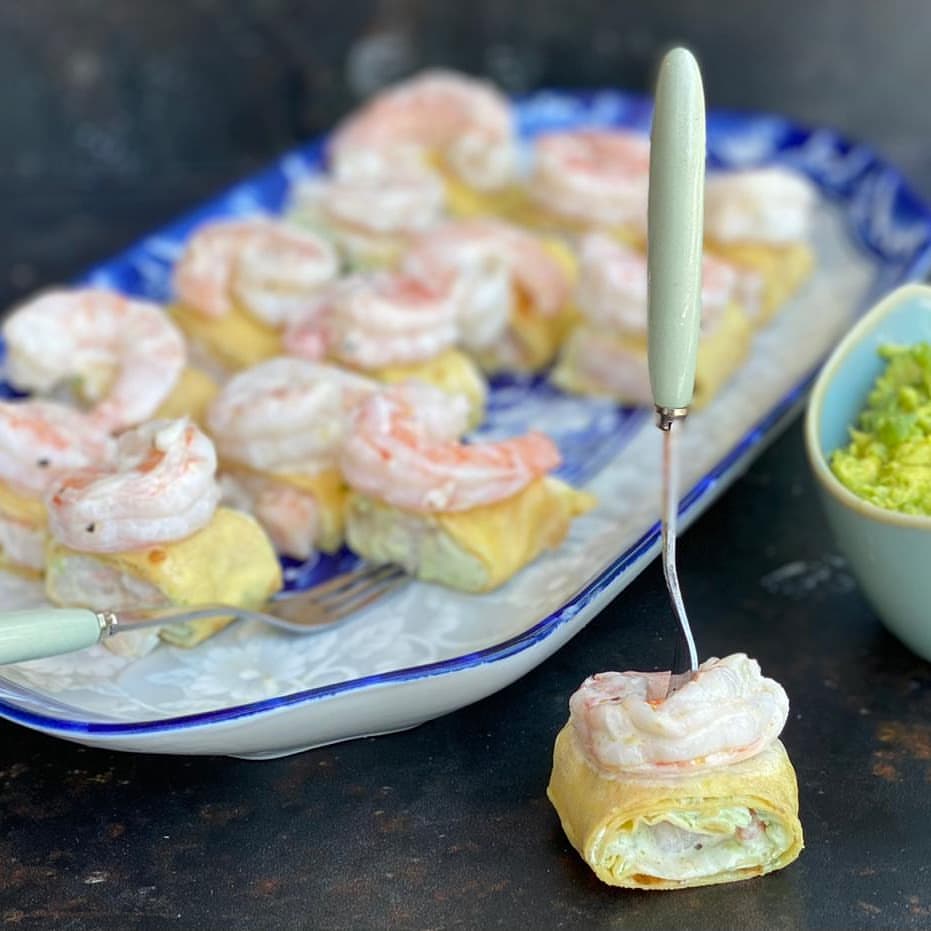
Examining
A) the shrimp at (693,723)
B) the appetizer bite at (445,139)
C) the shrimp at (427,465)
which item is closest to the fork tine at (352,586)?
the shrimp at (427,465)

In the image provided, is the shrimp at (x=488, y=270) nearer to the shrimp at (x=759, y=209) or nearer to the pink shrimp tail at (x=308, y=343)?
the pink shrimp tail at (x=308, y=343)

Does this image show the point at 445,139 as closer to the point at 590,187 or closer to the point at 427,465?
the point at 590,187

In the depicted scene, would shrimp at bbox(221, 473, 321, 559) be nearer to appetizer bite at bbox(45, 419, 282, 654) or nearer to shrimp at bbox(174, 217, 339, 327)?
appetizer bite at bbox(45, 419, 282, 654)

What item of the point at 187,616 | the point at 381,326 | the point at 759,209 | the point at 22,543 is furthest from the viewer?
the point at 759,209

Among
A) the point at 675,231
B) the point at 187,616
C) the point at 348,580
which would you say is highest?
the point at 675,231

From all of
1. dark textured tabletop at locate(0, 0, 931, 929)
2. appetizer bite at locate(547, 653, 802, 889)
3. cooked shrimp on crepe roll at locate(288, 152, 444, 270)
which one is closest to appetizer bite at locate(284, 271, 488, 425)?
cooked shrimp on crepe roll at locate(288, 152, 444, 270)

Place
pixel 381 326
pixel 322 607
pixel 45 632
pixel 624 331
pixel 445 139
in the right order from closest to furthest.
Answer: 1. pixel 45 632
2. pixel 322 607
3. pixel 381 326
4. pixel 624 331
5. pixel 445 139

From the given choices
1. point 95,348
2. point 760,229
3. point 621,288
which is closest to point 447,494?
point 621,288
